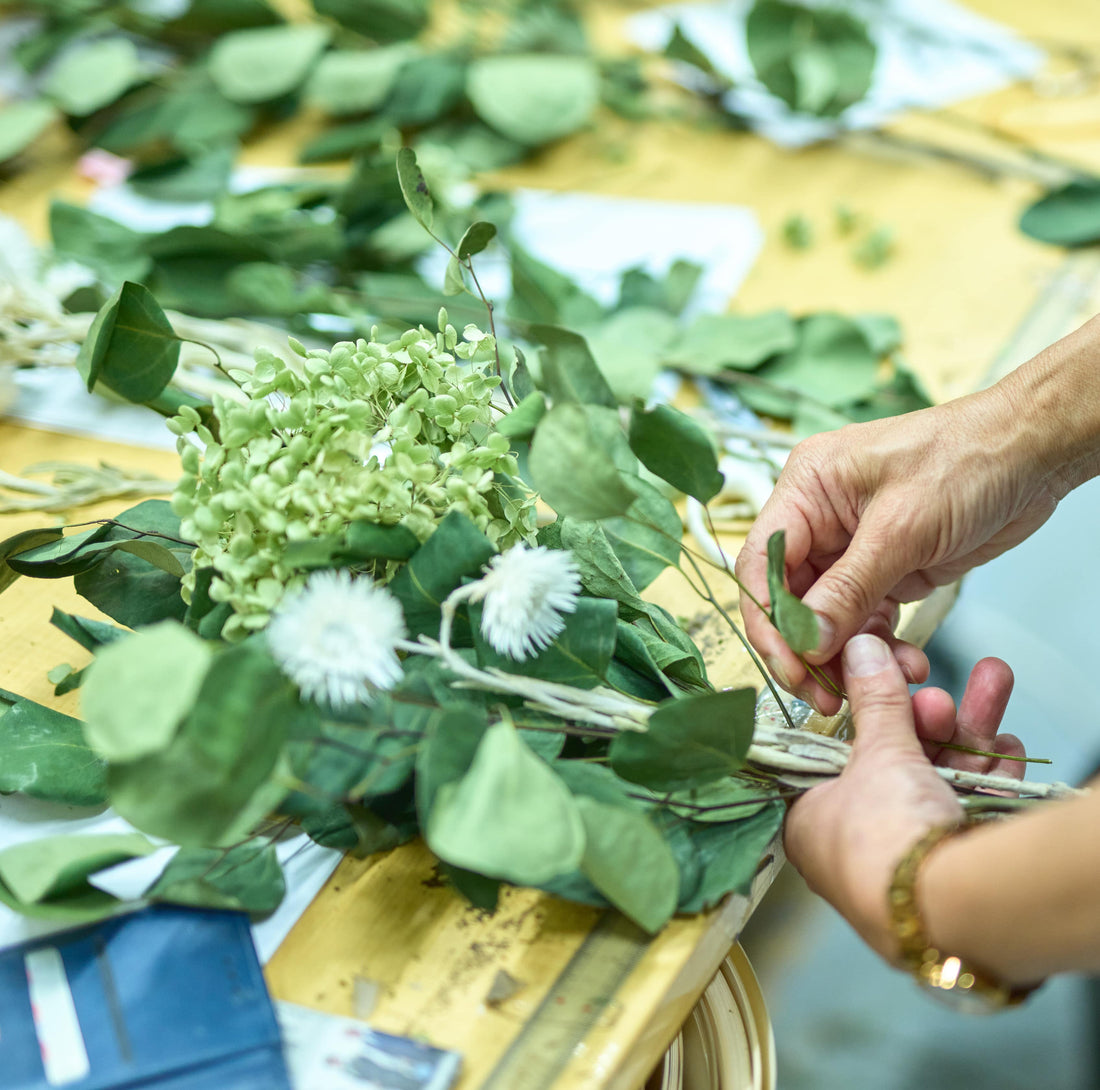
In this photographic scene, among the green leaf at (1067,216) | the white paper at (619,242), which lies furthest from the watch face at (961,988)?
the green leaf at (1067,216)

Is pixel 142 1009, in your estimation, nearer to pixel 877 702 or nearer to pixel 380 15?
pixel 877 702

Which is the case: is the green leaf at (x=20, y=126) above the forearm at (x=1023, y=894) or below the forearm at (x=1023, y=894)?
below

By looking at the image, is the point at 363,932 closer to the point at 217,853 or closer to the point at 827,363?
the point at 217,853

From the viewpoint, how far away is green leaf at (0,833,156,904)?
40 centimetres

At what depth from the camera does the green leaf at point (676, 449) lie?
0.44 m

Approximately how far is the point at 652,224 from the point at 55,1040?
0.81 meters

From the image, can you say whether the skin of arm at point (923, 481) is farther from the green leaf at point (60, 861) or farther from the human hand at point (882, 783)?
the green leaf at point (60, 861)

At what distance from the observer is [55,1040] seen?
0.41 metres

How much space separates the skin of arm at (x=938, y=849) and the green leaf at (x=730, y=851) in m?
0.01

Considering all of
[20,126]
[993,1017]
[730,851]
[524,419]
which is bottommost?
[993,1017]

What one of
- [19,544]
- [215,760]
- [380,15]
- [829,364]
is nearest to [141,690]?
[215,760]

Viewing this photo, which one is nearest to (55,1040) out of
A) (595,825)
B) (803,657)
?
(595,825)

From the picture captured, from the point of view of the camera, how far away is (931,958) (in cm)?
37

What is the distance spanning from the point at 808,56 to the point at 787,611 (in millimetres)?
792
